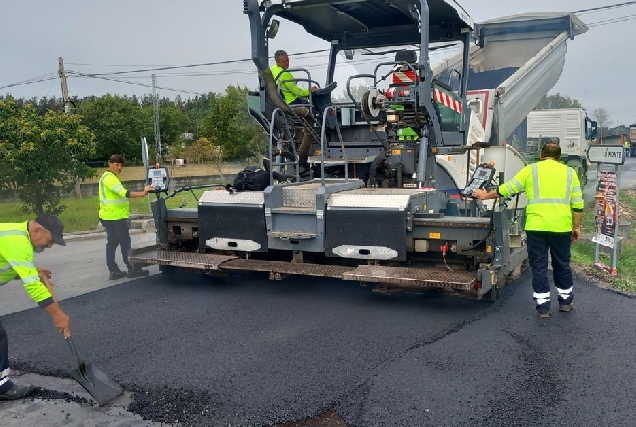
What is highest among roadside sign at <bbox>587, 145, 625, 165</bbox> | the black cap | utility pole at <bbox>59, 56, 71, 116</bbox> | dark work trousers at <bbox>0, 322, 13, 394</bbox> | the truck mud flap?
utility pole at <bbox>59, 56, 71, 116</bbox>

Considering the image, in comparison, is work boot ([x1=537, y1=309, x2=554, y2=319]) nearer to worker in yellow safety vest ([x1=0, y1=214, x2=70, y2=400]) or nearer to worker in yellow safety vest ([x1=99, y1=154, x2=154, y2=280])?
worker in yellow safety vest ([x1=0, y1=214, x2=70, y2=400])

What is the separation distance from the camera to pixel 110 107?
102ft

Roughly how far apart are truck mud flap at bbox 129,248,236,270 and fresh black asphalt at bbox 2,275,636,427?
323 mm

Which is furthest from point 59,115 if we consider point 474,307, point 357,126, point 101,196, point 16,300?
point 474,307

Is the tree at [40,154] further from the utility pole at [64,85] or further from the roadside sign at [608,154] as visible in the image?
the roadside sign at [608,154]

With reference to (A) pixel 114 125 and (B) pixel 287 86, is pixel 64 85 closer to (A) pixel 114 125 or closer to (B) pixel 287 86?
(A) pixel 114 125

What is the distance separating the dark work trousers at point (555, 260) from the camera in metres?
5.08

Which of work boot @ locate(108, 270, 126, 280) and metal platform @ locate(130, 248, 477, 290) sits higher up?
metal platform @ locate(130, 248, 477, 290)

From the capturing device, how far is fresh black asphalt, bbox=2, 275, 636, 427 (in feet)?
11.1

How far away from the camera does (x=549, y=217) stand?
16.6 feet

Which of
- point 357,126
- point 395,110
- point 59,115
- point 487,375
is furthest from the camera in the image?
point 59,115

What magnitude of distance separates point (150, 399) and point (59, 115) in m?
9.28

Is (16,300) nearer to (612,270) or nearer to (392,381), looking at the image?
(392,381)

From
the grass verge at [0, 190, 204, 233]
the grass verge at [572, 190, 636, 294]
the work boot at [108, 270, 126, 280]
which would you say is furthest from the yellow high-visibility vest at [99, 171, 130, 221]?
the grass verge at [572, 190, 636, 294]
